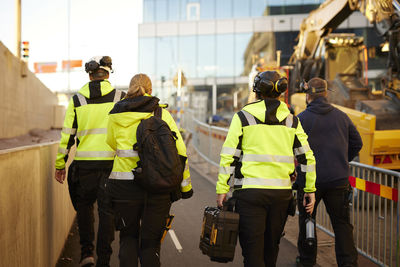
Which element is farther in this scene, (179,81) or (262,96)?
(179,81)

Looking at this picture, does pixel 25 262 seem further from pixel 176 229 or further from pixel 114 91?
pixel 176 229

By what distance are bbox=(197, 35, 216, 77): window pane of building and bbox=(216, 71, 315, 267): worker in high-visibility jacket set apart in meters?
38.2

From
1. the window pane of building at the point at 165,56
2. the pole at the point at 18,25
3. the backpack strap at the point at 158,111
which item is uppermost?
the window pane of building at the point at 165,56

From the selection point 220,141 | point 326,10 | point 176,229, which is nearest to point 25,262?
point 176,229

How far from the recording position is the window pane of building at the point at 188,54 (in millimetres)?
41656

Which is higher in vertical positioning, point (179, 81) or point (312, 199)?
point (179, 81)

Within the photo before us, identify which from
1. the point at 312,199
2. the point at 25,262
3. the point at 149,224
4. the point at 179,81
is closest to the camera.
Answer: the point at 25,262

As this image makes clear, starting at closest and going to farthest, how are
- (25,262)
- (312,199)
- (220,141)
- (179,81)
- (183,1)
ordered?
(25,262), (312,199), (220,141), (179,81), (183,1)

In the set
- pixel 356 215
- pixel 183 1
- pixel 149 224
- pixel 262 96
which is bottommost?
pixel 356 215

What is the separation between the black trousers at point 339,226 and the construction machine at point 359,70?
13.6 feet

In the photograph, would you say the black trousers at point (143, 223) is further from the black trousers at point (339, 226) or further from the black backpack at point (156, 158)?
the black trousers at point (339, 226)

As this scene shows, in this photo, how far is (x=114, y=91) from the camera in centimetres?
489

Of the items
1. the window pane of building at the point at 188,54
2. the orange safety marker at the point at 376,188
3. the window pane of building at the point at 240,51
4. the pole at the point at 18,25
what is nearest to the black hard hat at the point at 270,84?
the orange safety marker at the point at 376,188

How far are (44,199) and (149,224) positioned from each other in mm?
1215
